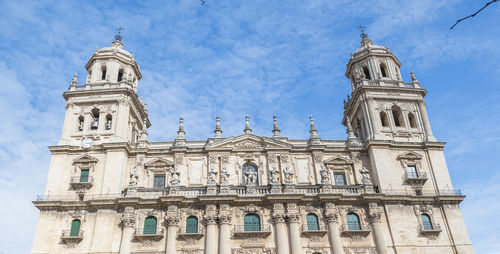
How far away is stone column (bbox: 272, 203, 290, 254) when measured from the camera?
95.2ft

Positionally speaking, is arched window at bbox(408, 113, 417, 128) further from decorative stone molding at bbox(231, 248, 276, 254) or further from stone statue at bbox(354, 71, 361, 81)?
decorative stone molding at bbox(231, 248, 276, 254)

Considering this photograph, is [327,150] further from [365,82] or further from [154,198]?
[154,198]

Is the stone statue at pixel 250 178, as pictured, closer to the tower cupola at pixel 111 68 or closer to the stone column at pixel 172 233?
the stone column at pixel 172 233

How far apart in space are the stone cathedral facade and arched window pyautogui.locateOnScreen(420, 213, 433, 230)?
0.09m

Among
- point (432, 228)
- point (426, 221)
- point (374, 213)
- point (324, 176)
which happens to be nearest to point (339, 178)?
point (324, 176)

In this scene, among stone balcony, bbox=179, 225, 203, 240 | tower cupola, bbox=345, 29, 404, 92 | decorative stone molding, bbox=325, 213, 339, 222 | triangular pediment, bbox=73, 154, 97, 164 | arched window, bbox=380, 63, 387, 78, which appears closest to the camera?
stone balcony, bbox=179, 225, 203, 240

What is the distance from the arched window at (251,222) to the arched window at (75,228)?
38.0 feet

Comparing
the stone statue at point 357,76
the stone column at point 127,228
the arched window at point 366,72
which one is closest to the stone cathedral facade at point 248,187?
the stone column at point 127,228

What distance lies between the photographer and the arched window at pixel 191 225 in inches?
1177

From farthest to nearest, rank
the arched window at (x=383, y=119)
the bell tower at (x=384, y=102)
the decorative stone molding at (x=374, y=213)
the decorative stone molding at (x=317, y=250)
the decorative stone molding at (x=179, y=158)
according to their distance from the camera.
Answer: the arched window at (x=383, y=119) → the bell tower at (x=384, y=102) → the decorative stone molding at (x=179, y=158) → the decorative stone molding at (x=374, y=213) → the decorative stone molding at (x=317, y=250)

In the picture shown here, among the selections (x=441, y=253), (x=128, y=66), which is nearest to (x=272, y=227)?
(x=441, y=253)

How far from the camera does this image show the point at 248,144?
34469mm

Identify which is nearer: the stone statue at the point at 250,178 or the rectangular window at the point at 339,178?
the stone statue at the point at 250,178

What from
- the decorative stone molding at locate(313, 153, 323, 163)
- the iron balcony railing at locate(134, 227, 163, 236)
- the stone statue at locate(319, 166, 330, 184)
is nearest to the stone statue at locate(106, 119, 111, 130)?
the iron balcony railing at locate(134, 227, 163, 236)
